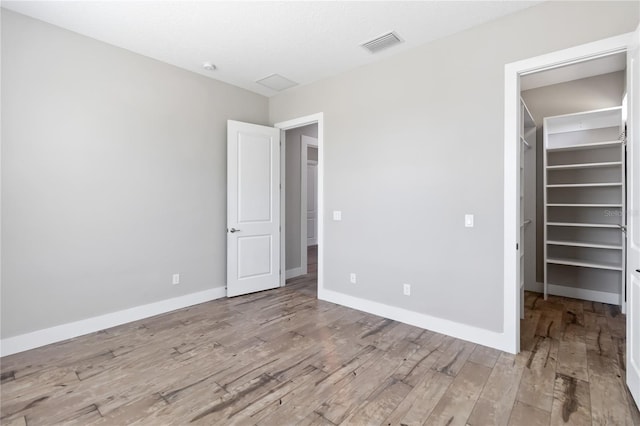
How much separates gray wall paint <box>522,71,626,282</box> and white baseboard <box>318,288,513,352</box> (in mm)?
2301

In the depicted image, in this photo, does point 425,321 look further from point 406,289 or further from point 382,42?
point 382,42

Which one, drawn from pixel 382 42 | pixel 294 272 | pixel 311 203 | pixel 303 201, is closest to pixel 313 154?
pixel 311 203

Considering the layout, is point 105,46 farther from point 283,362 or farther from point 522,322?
point 522,322

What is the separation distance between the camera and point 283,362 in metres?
2.49

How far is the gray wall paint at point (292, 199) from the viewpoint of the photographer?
527 centimetres

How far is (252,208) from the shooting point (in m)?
4.32

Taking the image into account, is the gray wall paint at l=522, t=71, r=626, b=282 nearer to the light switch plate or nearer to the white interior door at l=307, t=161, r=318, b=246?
the light switch plate

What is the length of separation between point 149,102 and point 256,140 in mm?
1345

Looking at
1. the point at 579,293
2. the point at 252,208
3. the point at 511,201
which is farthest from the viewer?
the point at 252,208

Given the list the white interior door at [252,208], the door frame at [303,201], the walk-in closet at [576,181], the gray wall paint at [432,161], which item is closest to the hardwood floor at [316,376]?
the gray wall paint at [432,161]

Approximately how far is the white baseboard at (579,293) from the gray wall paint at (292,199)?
3.54 m

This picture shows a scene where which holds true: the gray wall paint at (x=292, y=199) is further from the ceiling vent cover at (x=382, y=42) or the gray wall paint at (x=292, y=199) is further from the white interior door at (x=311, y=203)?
the white interior door at (x=311, y=203)

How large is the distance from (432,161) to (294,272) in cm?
314

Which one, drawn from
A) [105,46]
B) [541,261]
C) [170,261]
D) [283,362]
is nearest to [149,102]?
[105,46]
